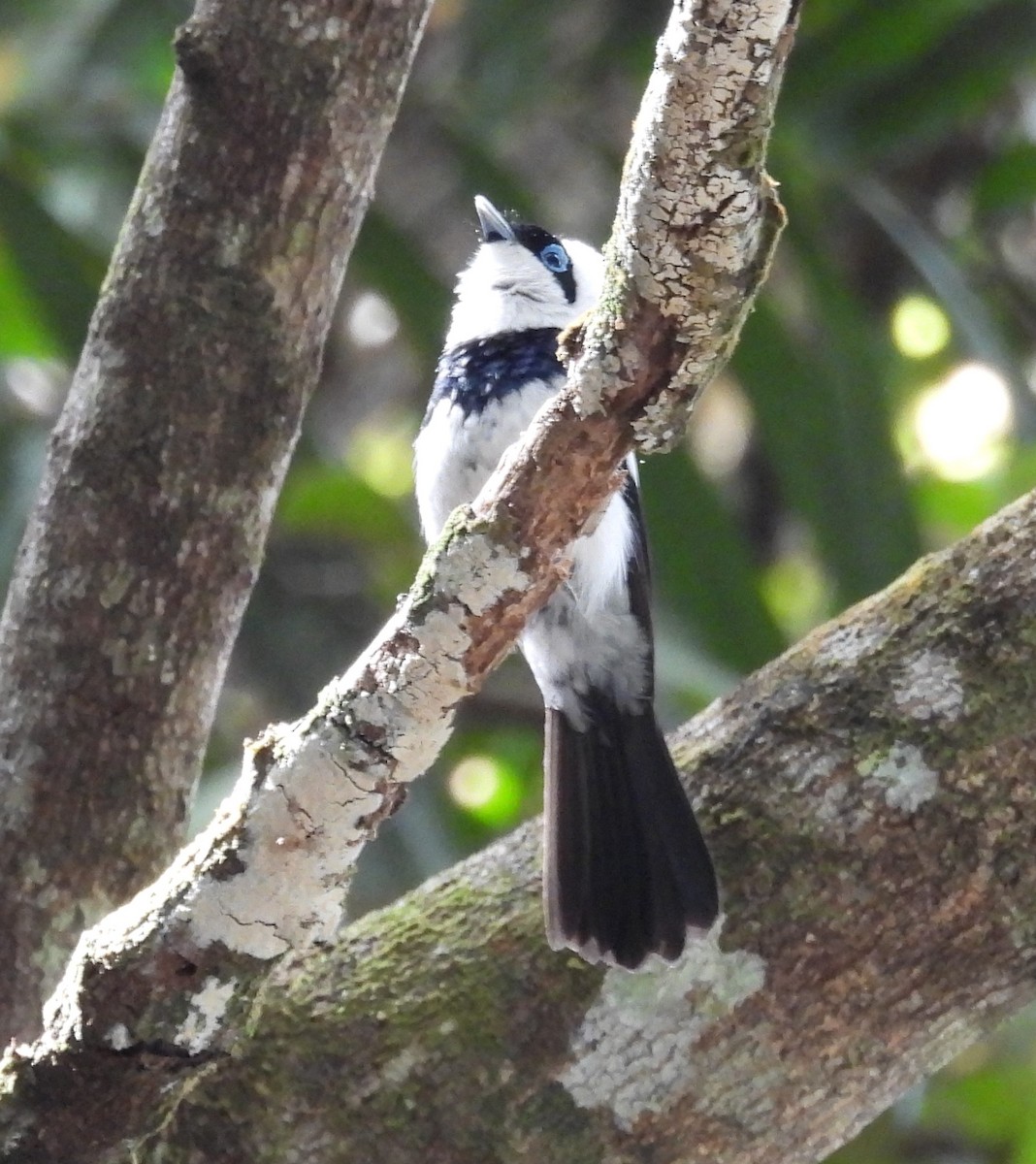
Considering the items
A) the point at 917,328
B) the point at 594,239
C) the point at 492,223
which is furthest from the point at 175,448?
the point at 917,328

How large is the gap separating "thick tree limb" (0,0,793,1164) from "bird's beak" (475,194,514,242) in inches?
→ 69.0

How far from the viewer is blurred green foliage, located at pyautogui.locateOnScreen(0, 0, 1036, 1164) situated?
2975 millimetres

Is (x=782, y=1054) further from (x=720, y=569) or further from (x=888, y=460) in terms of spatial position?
(x=888, y=460)

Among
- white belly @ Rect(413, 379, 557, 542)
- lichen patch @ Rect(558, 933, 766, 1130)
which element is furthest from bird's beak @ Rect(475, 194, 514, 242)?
lichen patch @ Rect(558, 933, 766, 1130)

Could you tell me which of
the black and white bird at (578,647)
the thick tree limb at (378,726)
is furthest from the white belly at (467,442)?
the thick tree limb at (378,726)

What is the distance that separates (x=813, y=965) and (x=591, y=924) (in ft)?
0.80

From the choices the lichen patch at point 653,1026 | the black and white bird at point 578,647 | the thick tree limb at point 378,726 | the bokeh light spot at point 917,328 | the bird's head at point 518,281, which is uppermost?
the bokeh light spot at point 917,328

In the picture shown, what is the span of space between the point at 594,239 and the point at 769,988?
2561 millimetres

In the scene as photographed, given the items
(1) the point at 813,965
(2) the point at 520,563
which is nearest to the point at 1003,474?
(1) the point at 813,965

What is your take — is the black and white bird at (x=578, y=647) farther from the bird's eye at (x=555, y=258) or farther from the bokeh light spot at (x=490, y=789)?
the bokeh light spot at (x=490, y=789)

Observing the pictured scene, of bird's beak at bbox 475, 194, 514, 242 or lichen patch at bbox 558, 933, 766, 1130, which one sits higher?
bird's beak at bbox 475, 194, 514, 242

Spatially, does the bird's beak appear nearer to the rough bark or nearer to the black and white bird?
the black and white bird

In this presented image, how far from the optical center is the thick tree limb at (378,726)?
1.40 metres

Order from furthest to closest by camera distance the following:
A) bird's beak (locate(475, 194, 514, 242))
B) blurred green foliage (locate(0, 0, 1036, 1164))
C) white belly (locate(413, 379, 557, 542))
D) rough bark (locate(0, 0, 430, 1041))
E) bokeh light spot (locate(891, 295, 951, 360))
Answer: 1. bokeh light spot (locate(891, 295, 951, 360))
2. bird's beak (locate(475, 194, 514, 242))
3. blurred green foliage (locate(0, 0, 1036, 1164))
4. white belly (locate(413, 379, 557, 542))
5. rough bark (locate(0, 0, 430, 1041))
